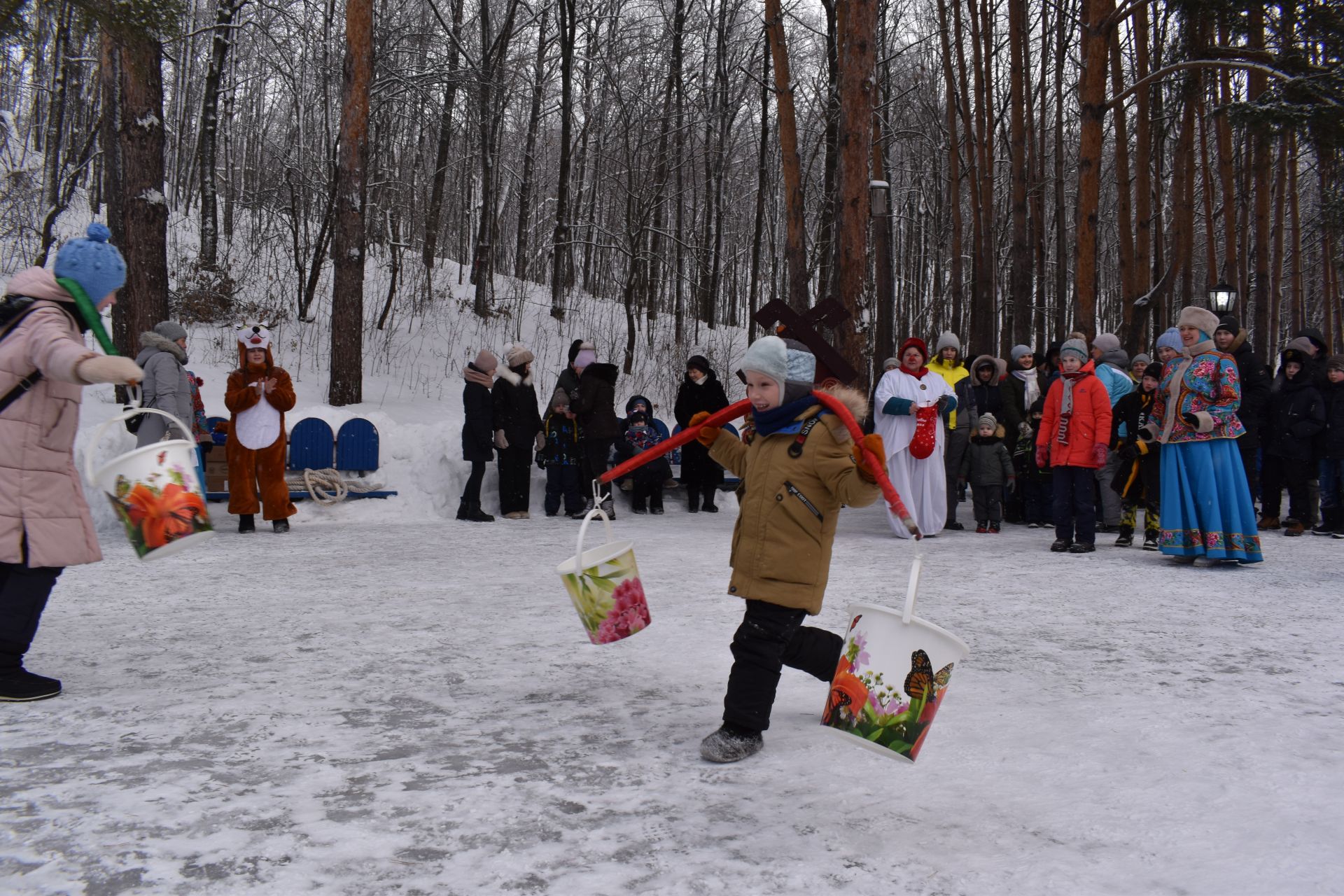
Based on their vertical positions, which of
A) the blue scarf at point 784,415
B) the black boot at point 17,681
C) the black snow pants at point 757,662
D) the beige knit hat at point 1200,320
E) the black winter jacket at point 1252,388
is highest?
the beige knit hat at point 1200,320

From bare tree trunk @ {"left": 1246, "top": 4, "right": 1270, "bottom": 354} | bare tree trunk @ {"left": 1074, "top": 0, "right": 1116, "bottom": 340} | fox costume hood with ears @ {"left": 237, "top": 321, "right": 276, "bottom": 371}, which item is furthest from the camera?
bare tree trunk @ {"left": 1246, "top": 4, "right": 1270, "bottom": 354}

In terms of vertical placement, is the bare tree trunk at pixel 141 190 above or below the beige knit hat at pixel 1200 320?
above

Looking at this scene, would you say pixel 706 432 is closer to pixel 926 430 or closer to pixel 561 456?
Result: pixel 926 430

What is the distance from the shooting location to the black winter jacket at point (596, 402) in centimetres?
1197

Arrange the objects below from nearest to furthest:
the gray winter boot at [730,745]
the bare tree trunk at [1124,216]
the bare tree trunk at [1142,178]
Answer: the gray winter boot at [730,745]
the bare tree trunk at [1142,178]
the bare tree trunk at [1124,216]

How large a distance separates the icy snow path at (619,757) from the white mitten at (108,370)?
4.51ft

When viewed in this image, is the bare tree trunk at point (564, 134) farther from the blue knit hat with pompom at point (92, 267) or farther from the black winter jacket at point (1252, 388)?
the blue knit hat with pompom at point (92, 267)

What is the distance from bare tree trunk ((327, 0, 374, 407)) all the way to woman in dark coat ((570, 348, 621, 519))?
3.29 metres

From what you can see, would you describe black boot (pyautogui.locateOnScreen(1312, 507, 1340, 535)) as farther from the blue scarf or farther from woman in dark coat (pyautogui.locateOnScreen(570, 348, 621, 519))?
the blue scarf

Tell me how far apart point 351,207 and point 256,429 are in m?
4.59

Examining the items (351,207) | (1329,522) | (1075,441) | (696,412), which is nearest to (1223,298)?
(1329,522)

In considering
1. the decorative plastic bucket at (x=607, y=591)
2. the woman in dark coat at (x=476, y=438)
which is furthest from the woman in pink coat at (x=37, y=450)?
the woman in dark coat at (x=476, y=438)

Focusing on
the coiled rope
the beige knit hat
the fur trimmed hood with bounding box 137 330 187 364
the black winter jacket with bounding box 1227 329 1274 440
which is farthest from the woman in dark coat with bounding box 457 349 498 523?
the black winter jacket with bounding box 1227 329 1274 440

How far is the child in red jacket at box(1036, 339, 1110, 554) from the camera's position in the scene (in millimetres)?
9203
